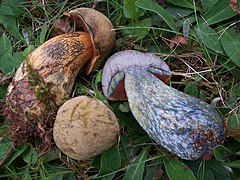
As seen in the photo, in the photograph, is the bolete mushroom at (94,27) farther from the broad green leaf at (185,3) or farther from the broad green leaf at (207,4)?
the broad green leaf at (207,4)

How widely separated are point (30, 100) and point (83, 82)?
0.40 meters

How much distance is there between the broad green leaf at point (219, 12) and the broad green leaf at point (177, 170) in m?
0.78

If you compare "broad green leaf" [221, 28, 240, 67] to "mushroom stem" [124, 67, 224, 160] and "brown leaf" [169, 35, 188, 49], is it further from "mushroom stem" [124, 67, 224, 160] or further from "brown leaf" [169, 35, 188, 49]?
"mushroom stem" [124, 67, 224, 160]

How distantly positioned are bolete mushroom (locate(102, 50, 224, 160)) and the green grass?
0.35 ft

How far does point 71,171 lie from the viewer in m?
2.27

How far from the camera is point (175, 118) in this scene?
6.44 feet

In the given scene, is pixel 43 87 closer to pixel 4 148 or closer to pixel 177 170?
pixel 4 148

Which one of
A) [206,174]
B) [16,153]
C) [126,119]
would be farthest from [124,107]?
[16,153]

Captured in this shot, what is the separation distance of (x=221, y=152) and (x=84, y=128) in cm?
65

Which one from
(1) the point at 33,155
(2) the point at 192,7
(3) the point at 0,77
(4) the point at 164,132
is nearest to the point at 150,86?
(4) the point at 164,132

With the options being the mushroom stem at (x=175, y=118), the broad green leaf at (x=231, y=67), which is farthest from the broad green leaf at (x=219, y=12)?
the mushroom stem at (x=175, y=118)

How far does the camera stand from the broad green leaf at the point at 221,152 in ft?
6.52

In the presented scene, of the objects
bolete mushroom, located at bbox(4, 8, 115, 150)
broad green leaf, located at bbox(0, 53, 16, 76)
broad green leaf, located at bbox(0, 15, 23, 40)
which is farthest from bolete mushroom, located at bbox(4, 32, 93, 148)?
broad green leaf, located at bbox(0, 15, 23, 40)

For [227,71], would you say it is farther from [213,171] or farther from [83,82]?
[83,82]
